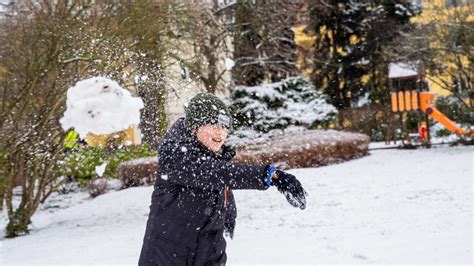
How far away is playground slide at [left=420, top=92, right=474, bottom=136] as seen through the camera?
15505 mm

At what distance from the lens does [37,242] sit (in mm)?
7793

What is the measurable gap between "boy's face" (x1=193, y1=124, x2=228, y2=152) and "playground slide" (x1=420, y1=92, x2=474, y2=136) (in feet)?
46.6

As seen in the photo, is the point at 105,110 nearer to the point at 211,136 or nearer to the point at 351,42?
the point at 211,136

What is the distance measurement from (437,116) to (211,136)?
1566 centimetres

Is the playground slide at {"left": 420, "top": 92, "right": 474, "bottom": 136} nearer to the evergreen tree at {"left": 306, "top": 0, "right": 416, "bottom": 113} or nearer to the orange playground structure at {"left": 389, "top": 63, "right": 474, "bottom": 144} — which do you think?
the orange playground structure at {"left": 389, "top": 63, "right": 474, "bottom": 144}

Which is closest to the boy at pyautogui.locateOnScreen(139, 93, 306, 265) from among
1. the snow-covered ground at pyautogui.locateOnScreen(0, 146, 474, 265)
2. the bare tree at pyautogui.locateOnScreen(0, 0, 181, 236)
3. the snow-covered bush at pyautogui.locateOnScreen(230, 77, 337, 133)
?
the snow-covered ground at pyautogui.locateOnScreen(0, 146, 474, 265)

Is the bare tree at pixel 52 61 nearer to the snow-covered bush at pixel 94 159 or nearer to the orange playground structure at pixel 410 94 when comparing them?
the snow-covered bush at pixel 94 159

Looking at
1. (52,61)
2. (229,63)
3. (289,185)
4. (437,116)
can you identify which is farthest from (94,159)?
(289,185)

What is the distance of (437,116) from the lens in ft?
55.2

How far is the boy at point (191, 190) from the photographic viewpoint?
2.49m

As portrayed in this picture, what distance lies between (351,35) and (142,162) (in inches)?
754

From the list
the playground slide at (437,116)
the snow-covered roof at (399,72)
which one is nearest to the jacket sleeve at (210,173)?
the playground slide at (437,116)

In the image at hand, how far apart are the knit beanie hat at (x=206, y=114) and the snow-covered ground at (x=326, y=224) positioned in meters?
3.23

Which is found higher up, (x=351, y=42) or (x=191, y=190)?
(x=351, y=42)
